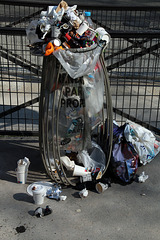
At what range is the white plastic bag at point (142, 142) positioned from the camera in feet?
11.8

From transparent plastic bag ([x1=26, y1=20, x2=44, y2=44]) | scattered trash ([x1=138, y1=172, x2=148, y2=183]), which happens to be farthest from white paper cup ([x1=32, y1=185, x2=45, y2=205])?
transparent plastic bag ([x1=26, y1=20, x2=44, y2=44])

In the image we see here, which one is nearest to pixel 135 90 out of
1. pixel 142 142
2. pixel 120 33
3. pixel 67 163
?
pixel 142 142

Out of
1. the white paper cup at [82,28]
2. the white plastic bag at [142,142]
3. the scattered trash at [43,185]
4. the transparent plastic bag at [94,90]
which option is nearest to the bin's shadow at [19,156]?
the scattered trash at [43,185]

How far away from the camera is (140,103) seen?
5734 mm

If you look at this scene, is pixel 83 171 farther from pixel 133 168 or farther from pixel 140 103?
pixel 140 103

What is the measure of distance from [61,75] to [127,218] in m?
1.49

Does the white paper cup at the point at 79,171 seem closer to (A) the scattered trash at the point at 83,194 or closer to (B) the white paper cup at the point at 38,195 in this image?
(A) the scattered trash at the point at 83,194

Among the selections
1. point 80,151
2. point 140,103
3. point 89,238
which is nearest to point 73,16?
point 80,151

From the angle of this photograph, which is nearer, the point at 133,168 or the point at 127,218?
the point at 127,218

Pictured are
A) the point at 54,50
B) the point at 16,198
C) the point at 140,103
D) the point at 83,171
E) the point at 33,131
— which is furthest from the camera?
the point at 140,103

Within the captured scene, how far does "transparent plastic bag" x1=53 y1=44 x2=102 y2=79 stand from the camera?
2.69m

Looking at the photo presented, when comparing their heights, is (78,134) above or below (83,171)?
above

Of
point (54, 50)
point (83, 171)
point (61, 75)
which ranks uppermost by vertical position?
point (54, 50)

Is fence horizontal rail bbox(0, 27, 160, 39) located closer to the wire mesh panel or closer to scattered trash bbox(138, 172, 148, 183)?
the wire mesh panel
